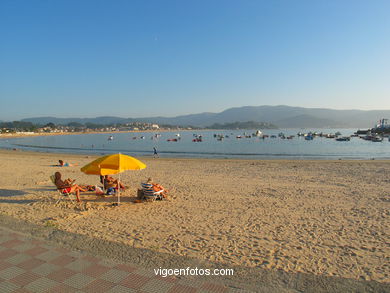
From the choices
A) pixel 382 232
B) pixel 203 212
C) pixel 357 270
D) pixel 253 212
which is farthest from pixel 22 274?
pixel 382 232

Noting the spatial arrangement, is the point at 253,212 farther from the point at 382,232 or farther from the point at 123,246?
the point at 123,246

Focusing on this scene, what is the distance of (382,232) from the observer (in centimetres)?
579

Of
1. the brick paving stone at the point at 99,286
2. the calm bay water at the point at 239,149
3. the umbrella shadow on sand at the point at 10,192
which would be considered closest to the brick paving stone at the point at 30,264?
the brick paving stone at the point at 99,286

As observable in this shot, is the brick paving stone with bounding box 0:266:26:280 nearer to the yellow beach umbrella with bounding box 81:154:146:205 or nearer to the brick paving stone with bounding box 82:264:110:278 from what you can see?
the brick paving stone with bounding box 82:264:110:278

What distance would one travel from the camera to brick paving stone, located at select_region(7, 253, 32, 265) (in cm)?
394

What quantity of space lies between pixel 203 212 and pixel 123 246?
3097 millimetres

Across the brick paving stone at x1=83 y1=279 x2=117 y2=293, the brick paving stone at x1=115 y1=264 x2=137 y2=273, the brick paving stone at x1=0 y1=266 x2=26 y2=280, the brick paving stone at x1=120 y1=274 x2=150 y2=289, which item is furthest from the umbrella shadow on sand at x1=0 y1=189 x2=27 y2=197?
the brick paving stone at x1=120 y1=274 x2=150 y2=289

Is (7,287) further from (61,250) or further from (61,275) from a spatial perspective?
(61,250)

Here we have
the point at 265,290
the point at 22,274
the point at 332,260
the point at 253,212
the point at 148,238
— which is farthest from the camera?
the point at 253,212

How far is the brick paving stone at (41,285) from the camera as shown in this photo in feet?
10.9

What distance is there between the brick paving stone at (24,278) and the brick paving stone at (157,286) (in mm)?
1606

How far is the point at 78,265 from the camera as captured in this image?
3.88 metres

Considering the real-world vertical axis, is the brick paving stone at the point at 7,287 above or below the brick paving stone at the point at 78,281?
above
